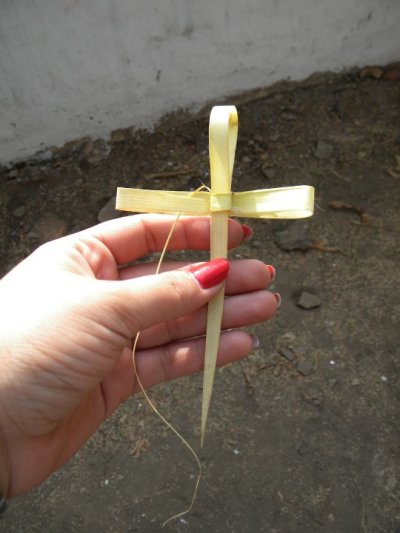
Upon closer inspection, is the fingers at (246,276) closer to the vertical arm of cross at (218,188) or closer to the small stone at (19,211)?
the vertical arm of cross at (218,188)

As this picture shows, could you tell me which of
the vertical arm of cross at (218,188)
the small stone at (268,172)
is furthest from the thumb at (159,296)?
the small stone at (268,172)

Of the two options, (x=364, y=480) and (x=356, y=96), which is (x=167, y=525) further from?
(x=356, y=96)

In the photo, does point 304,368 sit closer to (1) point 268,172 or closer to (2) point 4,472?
(1) point 268,172

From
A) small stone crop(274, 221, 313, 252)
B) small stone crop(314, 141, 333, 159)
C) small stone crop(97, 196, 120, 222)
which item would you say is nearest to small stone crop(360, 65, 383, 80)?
small stone crop(314, 141, 333, 159)

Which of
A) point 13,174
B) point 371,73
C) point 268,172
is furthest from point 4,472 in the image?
point 371,73

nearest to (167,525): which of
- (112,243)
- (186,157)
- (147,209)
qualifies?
(112,243)

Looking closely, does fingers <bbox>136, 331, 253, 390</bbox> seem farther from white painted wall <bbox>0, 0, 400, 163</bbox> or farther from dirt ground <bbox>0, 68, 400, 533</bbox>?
white painted wall <bbox>0, 0, 400, 163</bbox>
